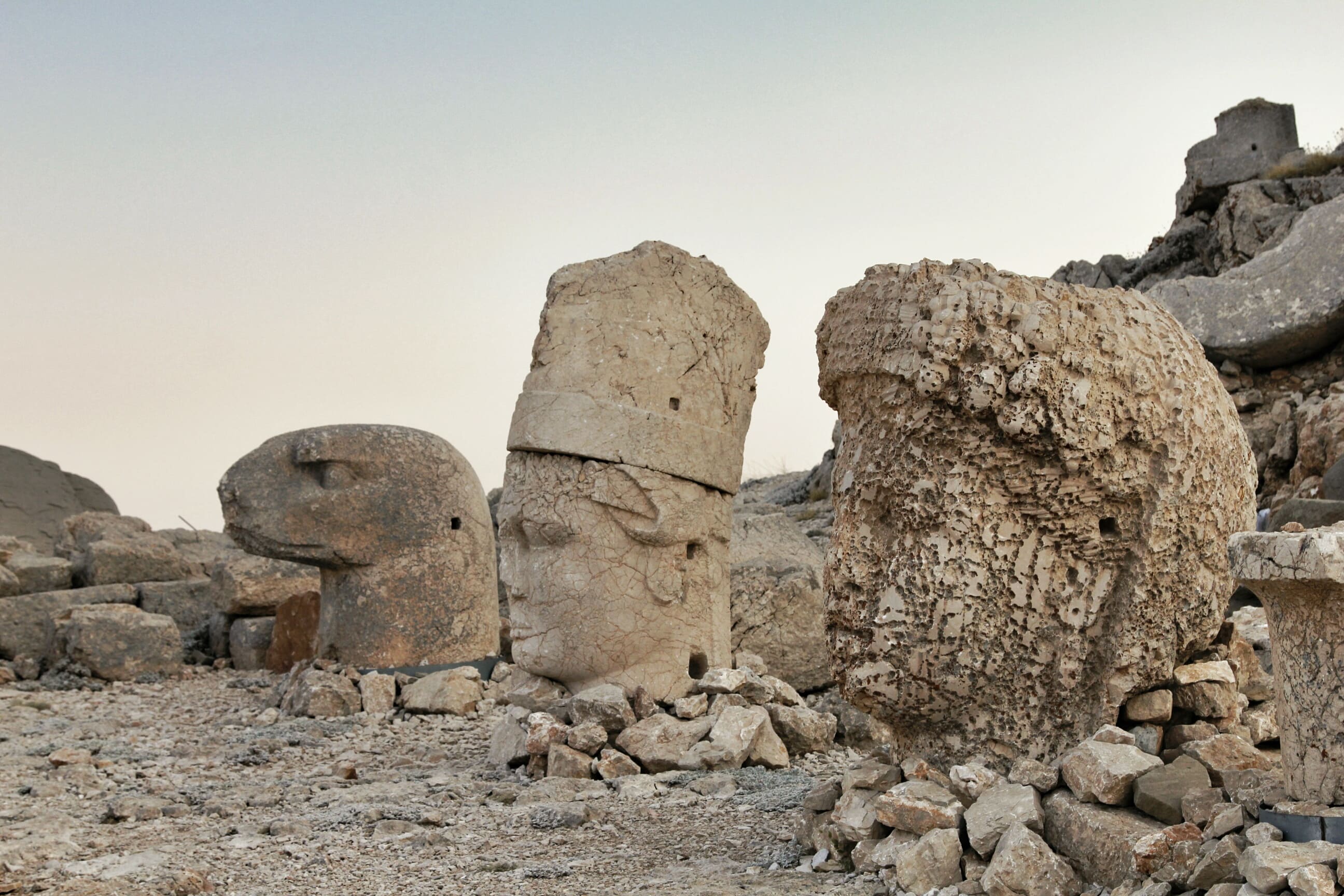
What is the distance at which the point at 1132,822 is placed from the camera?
3.25 metres

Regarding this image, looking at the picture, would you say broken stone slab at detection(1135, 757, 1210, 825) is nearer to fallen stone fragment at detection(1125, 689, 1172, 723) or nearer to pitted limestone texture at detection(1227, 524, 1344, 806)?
pitted limestone texture at detection(1227, 524, 1344, 806)

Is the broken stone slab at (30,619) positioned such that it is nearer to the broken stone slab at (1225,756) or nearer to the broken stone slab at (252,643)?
the broken stone slab at (252,643)

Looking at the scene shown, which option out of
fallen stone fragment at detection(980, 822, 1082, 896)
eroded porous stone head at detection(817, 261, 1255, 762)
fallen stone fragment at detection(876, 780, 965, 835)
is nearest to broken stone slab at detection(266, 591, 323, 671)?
eroded porous stone head at detection(817, 261, 1255, 762)

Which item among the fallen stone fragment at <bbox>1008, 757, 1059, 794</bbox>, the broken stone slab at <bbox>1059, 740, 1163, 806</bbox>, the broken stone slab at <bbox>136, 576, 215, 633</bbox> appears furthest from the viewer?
the broken stone slab at <bbox>136, 576, 215, 633</bbox>

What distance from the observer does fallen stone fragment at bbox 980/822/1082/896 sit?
3225 millimetres

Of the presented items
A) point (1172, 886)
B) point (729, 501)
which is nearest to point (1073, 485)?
point (1172, 886)

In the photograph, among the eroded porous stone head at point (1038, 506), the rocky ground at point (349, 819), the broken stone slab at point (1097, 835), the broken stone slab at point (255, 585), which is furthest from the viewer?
the broken stone slab at point (255, 585)

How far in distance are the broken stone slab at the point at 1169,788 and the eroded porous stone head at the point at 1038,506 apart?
1.37 feet

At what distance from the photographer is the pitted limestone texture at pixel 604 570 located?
6066mm

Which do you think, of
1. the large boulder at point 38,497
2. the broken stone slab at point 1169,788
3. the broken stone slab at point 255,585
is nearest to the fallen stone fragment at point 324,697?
the broken stone slab at point 255,585

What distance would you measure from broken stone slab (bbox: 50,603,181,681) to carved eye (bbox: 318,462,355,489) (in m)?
2.30

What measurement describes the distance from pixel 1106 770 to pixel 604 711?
286cm

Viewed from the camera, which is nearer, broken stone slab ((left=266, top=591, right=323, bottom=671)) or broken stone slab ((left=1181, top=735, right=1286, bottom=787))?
broken stone slab ((left=1181, top=735, right=1286, bottom=787))

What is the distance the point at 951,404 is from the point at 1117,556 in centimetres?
70
